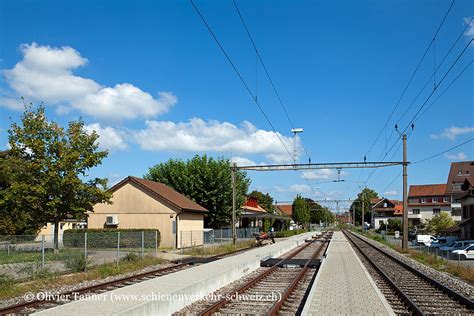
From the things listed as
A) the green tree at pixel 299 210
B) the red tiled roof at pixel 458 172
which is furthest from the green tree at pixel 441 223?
the green tree at pixel 299 210

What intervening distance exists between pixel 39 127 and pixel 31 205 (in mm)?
4496

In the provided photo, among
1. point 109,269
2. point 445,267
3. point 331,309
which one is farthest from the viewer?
point 445,267

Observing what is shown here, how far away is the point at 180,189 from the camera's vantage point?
169 feet

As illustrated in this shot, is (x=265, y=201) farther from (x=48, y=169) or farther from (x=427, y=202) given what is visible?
(x=48, y=169)

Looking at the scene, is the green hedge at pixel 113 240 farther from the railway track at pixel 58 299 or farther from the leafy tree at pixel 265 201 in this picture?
the leafy tree at pixel 265 201

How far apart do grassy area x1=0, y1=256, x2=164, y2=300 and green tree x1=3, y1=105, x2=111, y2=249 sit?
7.90m

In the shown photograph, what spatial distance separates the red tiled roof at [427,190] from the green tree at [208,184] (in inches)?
2666

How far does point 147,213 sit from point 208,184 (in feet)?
44.5

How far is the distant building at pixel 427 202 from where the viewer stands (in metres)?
105

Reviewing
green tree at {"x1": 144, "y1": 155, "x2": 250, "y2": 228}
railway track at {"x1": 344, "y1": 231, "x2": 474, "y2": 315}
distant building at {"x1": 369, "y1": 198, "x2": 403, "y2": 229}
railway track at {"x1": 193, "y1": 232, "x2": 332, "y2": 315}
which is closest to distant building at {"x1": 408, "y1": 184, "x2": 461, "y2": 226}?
distant building at {"x1": 369, "y1": 198, "x2": 403, "y2": 229}

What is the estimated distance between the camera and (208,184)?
5094 cm

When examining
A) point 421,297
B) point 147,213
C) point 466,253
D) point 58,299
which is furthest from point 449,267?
point 147,213

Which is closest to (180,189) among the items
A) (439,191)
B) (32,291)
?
(32,291)

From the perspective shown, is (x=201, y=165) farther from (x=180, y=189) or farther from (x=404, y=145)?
(x=404, y=145)
